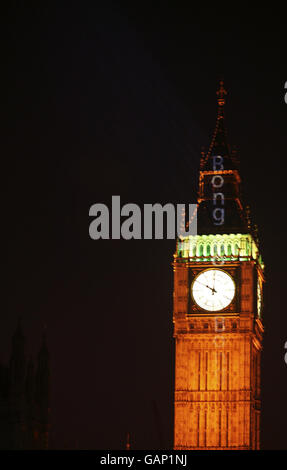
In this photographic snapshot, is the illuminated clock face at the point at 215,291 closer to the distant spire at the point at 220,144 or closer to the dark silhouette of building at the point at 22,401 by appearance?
the distant spire at the point at 220,144

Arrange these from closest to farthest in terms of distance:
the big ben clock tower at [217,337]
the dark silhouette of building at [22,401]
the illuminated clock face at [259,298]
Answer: the dark silhouette of building at [22,401] < the big ben clock tower at [217,337] < the illuminated clock face at [259,298]

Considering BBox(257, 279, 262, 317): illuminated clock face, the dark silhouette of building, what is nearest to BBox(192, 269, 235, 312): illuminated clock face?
BBox(257, 279, 262, 317): illuminated clock face

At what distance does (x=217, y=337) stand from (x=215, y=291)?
290 centimetres

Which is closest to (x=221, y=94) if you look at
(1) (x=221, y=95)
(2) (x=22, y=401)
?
(1) (x=221, y=95)

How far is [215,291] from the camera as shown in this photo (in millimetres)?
110250

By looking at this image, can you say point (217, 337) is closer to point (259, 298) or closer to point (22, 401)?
point (259, 298)

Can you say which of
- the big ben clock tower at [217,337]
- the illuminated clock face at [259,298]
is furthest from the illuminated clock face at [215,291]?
the illuminated clock face at [259,298]

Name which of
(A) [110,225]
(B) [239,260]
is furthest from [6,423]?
(B) [239,260]

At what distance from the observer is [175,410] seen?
4345 inches

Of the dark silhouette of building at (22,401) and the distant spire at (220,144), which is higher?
the distant spire at (220,144)

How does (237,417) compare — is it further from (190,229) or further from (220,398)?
(190,229)

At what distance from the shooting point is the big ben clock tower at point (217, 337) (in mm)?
110000

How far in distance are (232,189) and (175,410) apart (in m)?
14.7
